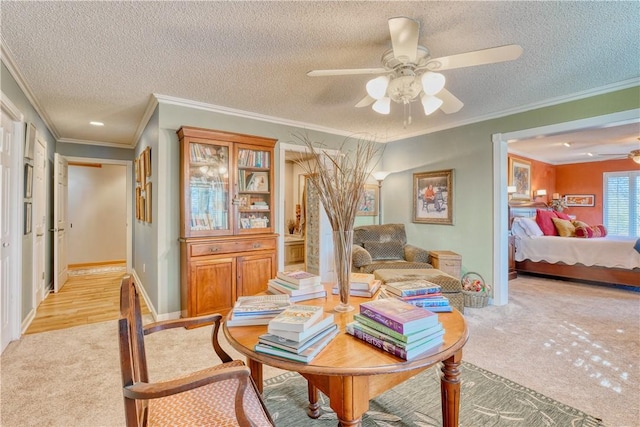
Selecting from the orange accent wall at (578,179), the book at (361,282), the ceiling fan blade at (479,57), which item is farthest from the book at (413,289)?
the orange accent wall at (578,179)

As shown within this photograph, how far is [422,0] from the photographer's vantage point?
173 cm

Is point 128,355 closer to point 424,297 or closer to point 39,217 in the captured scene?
point 424,297

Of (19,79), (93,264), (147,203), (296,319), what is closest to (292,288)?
(296,319)

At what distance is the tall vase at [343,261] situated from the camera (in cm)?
141

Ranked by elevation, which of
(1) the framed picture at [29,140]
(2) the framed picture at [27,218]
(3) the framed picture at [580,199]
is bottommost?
(2) the framed picture at [27,218]

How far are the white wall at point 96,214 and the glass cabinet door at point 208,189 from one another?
15.2 feet

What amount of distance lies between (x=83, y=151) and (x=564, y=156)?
9969 mm

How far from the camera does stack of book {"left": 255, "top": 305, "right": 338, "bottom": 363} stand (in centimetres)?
103

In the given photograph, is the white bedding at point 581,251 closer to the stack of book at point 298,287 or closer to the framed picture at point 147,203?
the stack of book at point 298,287

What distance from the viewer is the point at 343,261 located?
1440mm

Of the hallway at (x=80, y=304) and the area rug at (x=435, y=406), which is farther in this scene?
the hallway at (x=80, y=304)

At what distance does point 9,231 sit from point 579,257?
24.4 feet

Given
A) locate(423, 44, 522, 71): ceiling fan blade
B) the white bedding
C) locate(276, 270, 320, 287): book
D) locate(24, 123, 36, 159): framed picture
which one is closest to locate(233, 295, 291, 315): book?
locate(276, 270, 320, 287): book

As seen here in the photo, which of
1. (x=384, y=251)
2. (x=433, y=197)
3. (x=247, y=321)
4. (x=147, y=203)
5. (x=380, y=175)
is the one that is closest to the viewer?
(x=247, y=321)
